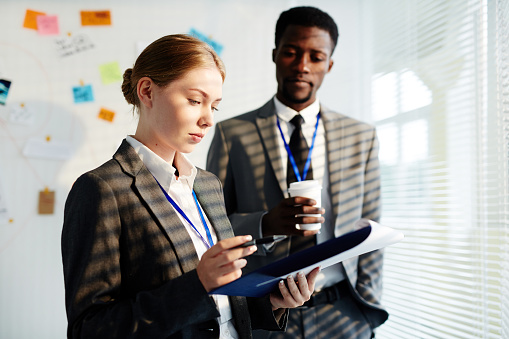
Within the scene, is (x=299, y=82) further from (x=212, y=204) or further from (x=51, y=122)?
(x=51, y=122)

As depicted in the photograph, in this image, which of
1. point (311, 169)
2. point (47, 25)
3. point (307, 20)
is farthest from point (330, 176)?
point (47, 25)

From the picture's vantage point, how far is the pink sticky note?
249 cm

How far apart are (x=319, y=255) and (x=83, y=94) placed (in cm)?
214

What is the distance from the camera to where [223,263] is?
2.66ft

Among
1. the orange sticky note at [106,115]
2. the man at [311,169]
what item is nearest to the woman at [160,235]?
the man at [311,169]

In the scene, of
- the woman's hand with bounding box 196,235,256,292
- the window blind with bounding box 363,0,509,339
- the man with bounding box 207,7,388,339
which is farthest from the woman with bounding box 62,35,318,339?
the window blind with bounding box 363,0,509,339

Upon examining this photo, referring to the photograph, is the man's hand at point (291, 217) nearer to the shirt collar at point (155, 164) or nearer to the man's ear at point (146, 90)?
the shirt collar at point (155, 164)

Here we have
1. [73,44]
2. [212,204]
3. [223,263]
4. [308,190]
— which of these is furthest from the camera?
[73,44]

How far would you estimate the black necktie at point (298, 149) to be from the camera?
1764 millimetres

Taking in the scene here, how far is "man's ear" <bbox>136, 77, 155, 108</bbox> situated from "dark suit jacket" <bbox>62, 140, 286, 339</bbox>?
0.12 m

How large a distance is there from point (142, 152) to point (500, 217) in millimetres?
1371

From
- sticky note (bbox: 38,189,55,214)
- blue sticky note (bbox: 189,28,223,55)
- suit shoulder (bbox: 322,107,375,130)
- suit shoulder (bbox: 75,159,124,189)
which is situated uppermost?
blue sticky note (bbox: 189,28,223,55)

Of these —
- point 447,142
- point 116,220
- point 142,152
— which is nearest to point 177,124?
point 142,152

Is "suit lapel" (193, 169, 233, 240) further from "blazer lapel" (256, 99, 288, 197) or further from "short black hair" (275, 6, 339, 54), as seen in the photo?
"short black hair" (275, 6, 339, 54)
